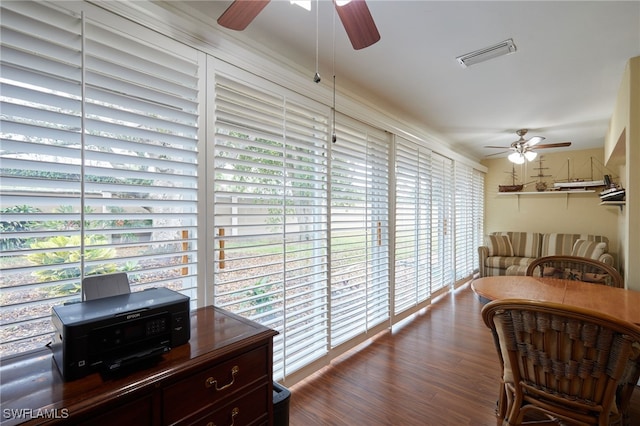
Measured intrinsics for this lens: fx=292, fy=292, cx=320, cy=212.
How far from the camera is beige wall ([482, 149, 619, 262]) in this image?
17.3 ft

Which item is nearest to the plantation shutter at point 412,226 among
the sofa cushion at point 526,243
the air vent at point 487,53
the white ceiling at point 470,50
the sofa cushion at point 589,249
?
the white ceiling at point 470,50

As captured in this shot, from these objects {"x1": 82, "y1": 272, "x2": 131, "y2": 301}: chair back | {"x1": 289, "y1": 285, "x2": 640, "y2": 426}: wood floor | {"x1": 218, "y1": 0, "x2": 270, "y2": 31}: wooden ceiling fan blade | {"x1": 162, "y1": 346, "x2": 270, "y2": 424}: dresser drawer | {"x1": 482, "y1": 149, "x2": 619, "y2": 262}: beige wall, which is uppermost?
{"x1": 218, "y1": 0, "x2": 270, "y2": 31}: wooden ceiling fan blade

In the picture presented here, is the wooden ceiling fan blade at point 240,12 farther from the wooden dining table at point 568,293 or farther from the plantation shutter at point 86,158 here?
the wooden dining table at point 568,293

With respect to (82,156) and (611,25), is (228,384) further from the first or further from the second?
(611,25)

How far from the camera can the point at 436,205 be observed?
4352mm

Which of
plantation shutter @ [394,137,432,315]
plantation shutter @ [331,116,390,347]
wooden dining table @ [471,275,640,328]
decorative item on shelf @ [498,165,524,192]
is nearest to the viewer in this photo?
wooden dining table @ [471,275,640,328]

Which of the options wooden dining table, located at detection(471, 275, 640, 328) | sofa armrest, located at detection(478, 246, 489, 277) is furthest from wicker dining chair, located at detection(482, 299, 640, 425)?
sofa armrest, located at detection(478, 246, 489, 277)

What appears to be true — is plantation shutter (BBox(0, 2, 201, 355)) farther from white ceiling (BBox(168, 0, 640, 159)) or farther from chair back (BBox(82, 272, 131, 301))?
white ceiling (BBox(168, 0, 640, 159))

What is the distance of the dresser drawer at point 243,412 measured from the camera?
3.62ft

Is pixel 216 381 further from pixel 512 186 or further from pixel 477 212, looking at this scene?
pixel 512 186

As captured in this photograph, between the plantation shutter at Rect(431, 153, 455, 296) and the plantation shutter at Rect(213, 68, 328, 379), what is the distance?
8.02ft

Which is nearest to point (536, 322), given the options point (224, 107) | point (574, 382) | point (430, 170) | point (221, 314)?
point (574, 382)

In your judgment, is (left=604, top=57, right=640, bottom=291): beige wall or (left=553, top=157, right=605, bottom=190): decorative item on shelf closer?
(left=604, top=57, right=640, bottom=291): beige wall

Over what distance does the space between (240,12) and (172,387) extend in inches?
57.7
